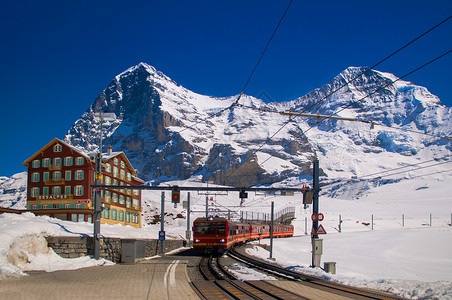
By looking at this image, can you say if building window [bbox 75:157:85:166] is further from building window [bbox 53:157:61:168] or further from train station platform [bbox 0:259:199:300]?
train station platform [bbox 0:259:199:300]

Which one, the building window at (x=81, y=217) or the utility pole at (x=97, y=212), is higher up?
the utility pole at (x=97, y=212)

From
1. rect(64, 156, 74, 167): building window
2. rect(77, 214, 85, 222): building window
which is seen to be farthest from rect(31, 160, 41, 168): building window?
rect(77, 214, 85, 222): building window

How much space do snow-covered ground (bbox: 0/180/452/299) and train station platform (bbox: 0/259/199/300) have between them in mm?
1605

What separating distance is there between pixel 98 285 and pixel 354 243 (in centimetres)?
4928

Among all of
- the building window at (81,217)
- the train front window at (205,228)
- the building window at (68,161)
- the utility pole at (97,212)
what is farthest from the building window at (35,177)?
the utility pole at (97,212)

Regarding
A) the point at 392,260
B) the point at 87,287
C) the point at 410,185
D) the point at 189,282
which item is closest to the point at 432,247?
the point at 392,260

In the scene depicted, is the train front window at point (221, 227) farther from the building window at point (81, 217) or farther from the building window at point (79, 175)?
the building window at point (79, 175)

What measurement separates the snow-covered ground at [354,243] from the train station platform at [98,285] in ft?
5.27

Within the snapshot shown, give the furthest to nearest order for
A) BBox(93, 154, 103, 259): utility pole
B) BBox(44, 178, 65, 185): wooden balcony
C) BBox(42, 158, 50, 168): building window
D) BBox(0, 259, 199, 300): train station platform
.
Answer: BBox(42, 158, 50, 168): building window → BBox(44, 178, 65, 185): wooden balcony → BBox(93, 154, 103, 259): utility pole → BBox(0, 259, 199, 300): train station platform

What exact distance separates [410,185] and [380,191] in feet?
60.6

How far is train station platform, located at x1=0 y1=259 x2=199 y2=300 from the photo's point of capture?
530 inches

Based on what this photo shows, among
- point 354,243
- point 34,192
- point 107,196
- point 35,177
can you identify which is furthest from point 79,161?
point 354,243

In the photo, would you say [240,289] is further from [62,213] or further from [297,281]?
[62,213]

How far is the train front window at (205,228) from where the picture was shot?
37.4m
